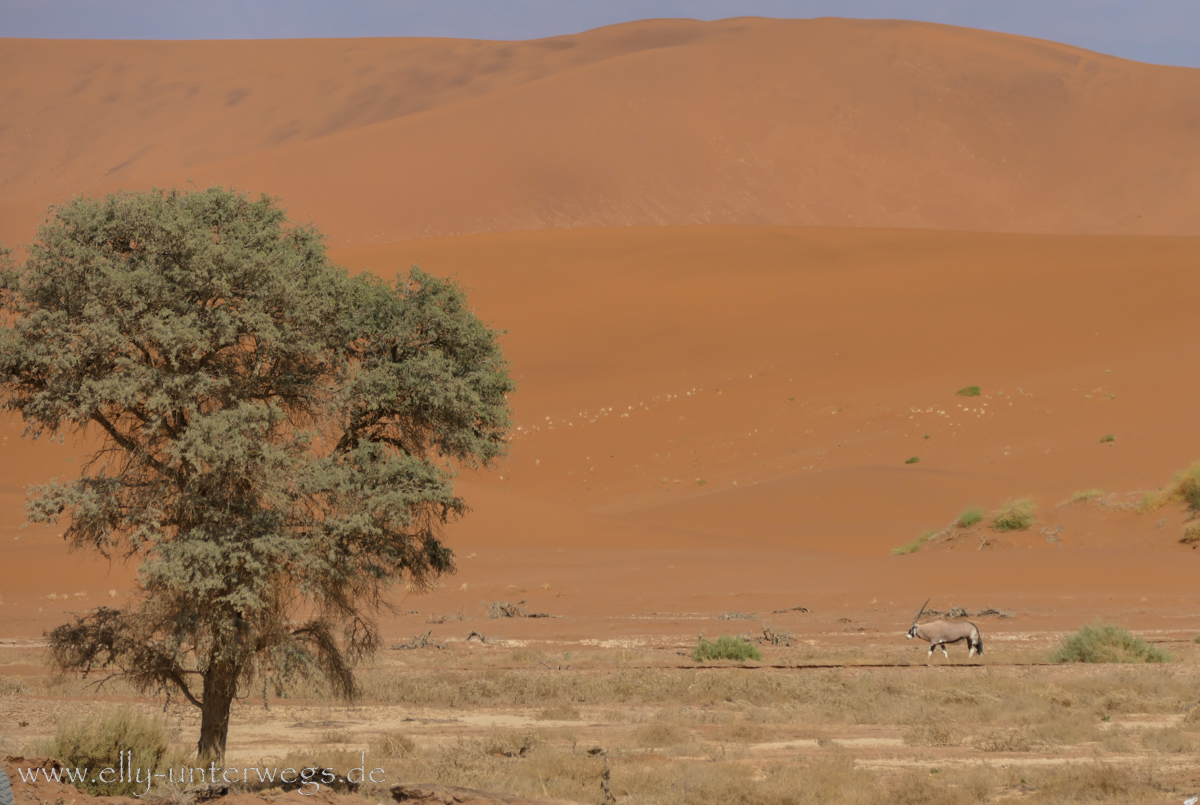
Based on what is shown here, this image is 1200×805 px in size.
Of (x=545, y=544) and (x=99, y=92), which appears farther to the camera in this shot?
(x=99, y=92)

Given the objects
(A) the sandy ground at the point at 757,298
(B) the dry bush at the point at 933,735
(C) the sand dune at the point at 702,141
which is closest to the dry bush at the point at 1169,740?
(B) the dry bush at the point at 933,735

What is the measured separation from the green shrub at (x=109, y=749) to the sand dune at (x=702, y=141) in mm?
65581

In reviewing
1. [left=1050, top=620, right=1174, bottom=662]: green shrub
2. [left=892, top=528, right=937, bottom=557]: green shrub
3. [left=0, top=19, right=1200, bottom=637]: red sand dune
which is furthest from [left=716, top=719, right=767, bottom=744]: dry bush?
[left=892, top=528, right=937, bottom=557]: green shrub

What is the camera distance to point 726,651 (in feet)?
53.9

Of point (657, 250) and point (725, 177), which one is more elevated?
point (725, 177)

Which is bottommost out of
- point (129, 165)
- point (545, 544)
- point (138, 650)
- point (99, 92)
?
point (138, 650)

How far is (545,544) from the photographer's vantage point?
30172 millimetres

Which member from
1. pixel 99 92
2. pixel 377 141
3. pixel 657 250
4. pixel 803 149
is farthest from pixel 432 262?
pixel 99 92

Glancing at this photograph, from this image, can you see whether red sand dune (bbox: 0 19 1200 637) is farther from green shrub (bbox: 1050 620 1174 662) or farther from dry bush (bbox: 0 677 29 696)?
dry bush (bbox: 0 677 29 696)

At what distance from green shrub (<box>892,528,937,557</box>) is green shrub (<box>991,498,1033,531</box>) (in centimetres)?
163

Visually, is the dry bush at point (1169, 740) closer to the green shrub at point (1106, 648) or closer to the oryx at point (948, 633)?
the oryx at point (948, 633)

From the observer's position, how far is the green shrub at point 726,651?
16297 millimetres

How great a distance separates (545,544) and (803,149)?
68.5 metres

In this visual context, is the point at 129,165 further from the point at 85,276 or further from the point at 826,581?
the point at 85,276
